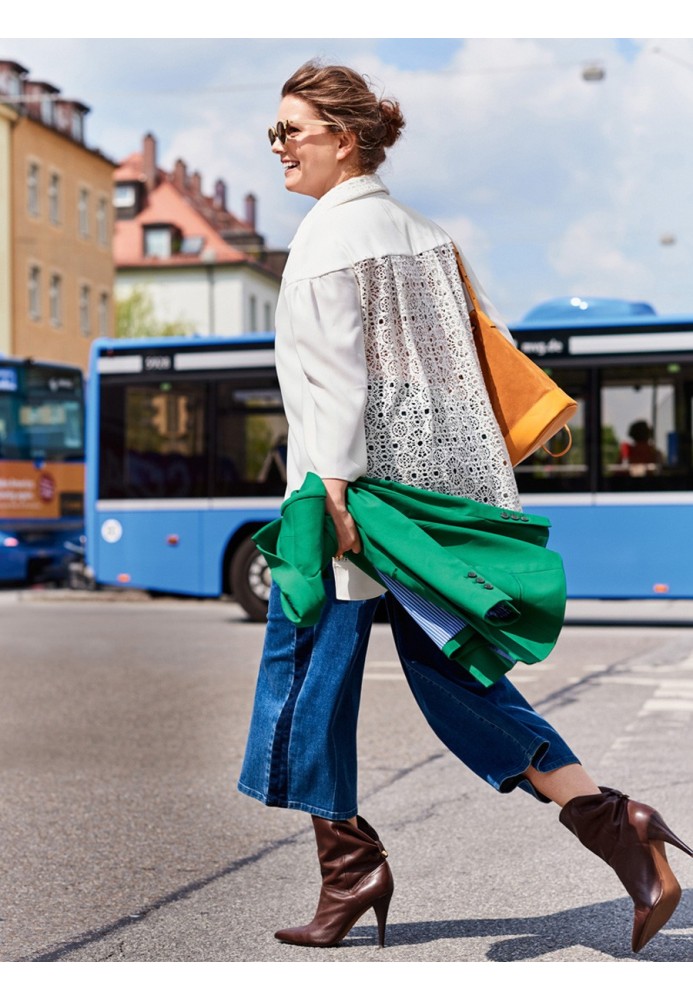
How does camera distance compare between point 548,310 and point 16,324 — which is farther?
point 16,324

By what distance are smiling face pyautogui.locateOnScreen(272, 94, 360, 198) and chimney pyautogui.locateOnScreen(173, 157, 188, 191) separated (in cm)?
7715

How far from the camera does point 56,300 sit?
5188cm

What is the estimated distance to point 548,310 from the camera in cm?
1633

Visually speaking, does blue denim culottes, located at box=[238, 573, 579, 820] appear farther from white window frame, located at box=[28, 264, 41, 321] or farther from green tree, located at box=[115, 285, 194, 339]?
green tree, located at box=[115, 285, 194, 339]

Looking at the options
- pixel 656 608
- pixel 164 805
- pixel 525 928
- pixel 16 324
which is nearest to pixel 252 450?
pixel 656 608

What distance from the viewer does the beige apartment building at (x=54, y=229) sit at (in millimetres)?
47844

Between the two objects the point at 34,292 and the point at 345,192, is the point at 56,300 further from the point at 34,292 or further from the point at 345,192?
the point at 345,192

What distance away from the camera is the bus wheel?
1595 cm

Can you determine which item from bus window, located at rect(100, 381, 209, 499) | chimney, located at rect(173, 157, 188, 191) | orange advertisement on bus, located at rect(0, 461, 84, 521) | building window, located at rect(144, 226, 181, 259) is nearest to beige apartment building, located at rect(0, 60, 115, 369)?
building window, located at rect(144, 226, 181, 259)

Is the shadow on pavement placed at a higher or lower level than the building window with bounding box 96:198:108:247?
lower

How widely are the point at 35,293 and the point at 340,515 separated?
4769cm

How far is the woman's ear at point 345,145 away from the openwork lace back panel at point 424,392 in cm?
29
